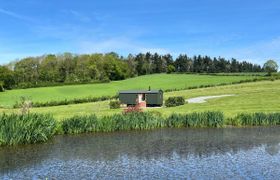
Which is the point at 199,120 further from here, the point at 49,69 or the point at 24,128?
the point at 49,69

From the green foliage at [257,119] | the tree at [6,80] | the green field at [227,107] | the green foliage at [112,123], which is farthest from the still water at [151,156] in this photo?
the tree at [6,80]

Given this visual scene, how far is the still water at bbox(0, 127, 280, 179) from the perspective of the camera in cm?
2197

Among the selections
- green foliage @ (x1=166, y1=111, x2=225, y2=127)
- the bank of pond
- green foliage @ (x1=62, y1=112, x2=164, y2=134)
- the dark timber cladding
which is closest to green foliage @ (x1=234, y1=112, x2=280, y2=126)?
the bank of pond

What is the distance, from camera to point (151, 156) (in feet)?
89.9

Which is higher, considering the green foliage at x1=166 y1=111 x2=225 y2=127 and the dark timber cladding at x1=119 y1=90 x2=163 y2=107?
the dark timber cladding at x1=119 y1=90 x2=163 y2=107

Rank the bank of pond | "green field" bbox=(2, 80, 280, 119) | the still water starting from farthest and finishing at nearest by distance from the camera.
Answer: "green field" bbox=(2, 80, 280, 119)
the bank of pond
the still water

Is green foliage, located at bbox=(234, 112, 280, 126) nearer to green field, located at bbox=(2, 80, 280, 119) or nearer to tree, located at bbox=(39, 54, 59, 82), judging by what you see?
green field, located at bbox=(2, 80, 280, 119)

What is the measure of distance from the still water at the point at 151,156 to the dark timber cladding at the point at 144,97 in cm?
2558

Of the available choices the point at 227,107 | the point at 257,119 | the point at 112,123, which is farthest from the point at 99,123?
the point at 227,107

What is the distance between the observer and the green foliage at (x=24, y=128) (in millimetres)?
31719

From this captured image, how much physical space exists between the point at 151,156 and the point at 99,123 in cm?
1325

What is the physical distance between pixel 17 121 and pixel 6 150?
272 cm

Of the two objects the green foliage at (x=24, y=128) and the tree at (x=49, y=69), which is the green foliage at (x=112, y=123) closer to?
the green foliage at (x=24, y=128)

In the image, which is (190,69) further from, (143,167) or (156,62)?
(143,167)
